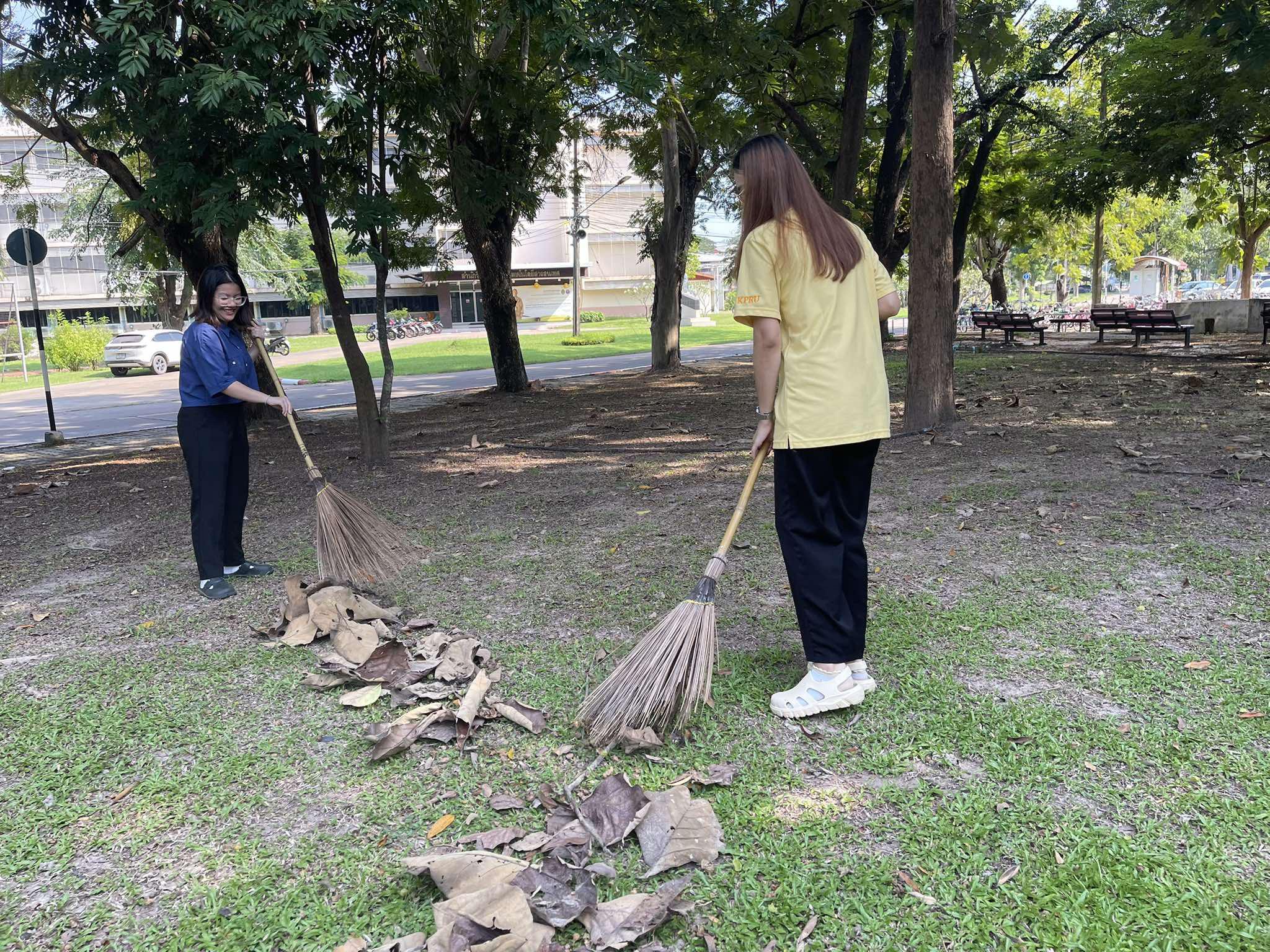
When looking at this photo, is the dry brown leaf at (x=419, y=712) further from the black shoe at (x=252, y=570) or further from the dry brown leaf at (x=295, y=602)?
the black shoe at (x=252, y=570)

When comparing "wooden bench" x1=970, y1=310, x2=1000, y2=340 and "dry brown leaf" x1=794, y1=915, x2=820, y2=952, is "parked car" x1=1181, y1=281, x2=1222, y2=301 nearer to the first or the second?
"wooden bench" x1=970, y1=310, x2=1000, y2=340

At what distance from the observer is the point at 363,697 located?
11.7 ft

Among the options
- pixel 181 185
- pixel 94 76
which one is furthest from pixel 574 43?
pixel 94 76

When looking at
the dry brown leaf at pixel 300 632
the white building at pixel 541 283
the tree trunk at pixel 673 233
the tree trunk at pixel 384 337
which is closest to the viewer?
the dry brown leaf at pixel 300 632

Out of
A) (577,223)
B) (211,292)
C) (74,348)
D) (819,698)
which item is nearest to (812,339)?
(819,698)

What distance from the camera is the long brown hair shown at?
304 cm

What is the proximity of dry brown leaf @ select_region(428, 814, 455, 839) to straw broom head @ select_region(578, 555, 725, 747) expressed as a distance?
568mm

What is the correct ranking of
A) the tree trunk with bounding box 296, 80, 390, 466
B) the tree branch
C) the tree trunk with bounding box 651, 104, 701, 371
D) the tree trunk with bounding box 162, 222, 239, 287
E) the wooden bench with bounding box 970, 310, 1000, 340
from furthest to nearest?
the wooden bench with bounding box 970, 310, 1000, 340, the tree trunk with bounding box 651, 104, 701, 371, the tree branch, the tree trunk with bounding box 162, 222, 239, 287, the tree trunk with bounding box 296, 80, 390, 466

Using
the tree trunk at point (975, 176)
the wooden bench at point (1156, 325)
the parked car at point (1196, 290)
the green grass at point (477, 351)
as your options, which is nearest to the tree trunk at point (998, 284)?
the green grass at point (477, 351)

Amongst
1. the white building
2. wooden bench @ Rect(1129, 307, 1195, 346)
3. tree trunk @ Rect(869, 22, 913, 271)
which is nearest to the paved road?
tree trunk @ Rect(869, 22, 913, 271)

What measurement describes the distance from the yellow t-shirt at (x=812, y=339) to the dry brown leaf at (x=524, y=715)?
1.27 metres

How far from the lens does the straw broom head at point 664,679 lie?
10.4 feet

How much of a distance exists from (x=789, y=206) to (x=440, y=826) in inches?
86.0

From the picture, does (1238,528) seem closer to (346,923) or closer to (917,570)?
(917,570)
